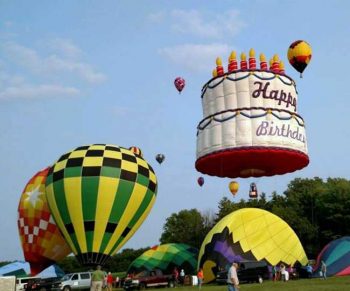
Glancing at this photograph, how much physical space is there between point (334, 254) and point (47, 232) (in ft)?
57.2

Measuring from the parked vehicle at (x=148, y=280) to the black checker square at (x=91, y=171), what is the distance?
6420 mm

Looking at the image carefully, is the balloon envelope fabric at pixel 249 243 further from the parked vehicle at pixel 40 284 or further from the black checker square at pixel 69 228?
the parked vehicle at pixel 40 284

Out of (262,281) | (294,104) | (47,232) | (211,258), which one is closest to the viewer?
(294,104)

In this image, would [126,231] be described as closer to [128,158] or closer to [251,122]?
[128,158]

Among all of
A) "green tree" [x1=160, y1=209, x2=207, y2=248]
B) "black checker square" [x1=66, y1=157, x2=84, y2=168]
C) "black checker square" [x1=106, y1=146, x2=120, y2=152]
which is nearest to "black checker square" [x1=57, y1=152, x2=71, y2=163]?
"black checker square" [x1=66, y1=157, x2=84, y2=168]

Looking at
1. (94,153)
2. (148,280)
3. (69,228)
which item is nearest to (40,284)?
(69,228)

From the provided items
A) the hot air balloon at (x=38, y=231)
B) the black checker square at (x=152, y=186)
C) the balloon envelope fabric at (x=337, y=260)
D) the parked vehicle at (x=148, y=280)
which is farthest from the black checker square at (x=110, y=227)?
the balloon envelope fabric at (x=337, y=260)

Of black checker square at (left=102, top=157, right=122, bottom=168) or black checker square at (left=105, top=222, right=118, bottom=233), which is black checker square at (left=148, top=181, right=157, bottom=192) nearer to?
black checker square at (left=102, top=157, right=122, bottom=168)

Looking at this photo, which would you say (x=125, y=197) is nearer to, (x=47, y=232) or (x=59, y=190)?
(x=59, y=190)

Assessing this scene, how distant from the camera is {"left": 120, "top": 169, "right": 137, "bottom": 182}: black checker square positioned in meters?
27.1

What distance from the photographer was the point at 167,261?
3444 cm

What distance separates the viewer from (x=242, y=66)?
24.0 meters

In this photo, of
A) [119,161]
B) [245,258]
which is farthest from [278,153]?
[119,161]

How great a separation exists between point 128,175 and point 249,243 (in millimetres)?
7175
